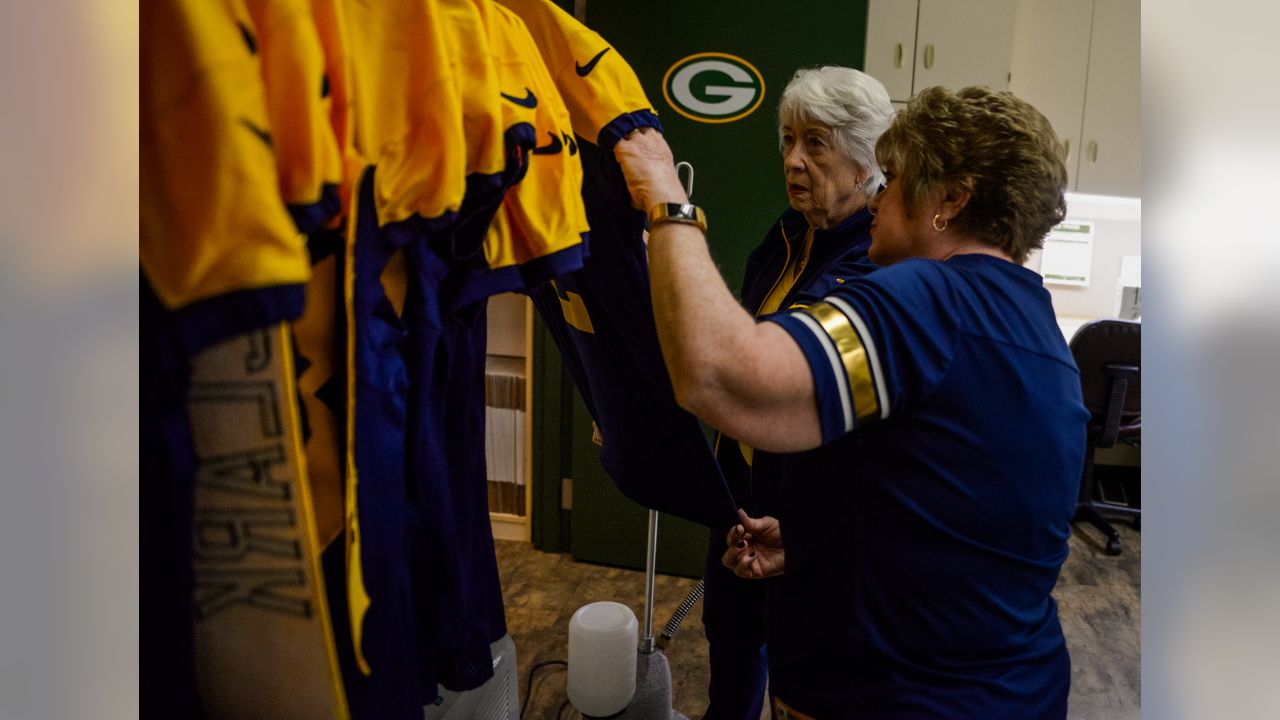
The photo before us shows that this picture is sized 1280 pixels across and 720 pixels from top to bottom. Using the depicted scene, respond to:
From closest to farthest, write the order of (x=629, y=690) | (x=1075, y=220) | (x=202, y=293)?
(x=202, y=293) < (x=629, y=690) < (x=1075, y=220)

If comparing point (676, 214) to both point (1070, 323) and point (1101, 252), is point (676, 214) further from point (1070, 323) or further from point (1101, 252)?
point (1101, 252)

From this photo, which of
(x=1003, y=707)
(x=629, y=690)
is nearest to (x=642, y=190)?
(x=1003, y=707)

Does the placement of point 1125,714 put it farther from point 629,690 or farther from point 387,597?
point 387,597

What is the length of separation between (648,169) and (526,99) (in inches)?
7.7

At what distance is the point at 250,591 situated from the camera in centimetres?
54

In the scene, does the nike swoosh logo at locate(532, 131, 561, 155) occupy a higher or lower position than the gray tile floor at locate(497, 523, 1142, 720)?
higher

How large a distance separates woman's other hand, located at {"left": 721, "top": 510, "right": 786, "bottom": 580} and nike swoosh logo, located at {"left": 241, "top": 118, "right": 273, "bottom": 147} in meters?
0.96

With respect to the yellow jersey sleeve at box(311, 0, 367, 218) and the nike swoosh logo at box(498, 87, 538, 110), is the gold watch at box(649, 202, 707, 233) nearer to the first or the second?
the nike swoosh logo at box(498, 87, 538, 110)

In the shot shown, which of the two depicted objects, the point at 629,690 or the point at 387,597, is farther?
the point at 629,690

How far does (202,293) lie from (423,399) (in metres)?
0.22

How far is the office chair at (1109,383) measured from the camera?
312cm

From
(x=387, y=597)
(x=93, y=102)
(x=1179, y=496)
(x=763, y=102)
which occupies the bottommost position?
(x=387, y=597)

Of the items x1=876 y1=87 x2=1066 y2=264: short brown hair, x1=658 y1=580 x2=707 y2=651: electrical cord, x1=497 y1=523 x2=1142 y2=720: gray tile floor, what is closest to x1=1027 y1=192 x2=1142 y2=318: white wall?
x1=497 y1=523 x2=1142 y2=720: gray tile floor

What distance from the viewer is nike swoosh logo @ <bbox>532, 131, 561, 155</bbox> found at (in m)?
0.79
